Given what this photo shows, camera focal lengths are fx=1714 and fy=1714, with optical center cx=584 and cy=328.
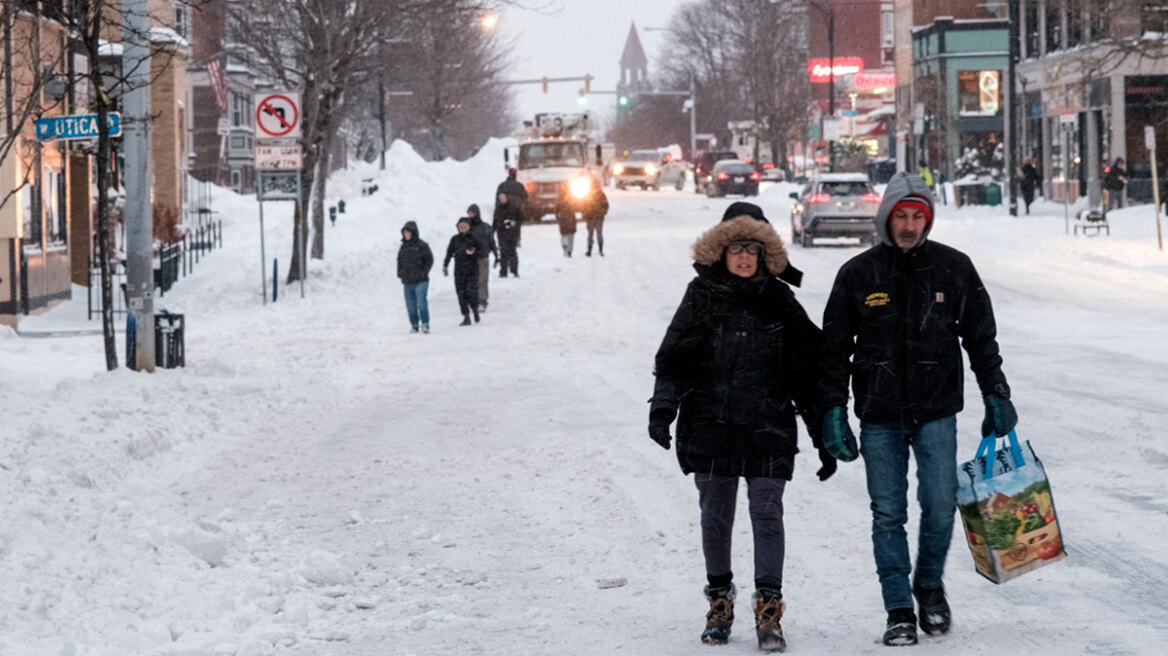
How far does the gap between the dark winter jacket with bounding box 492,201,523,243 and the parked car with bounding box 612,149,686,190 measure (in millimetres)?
54098

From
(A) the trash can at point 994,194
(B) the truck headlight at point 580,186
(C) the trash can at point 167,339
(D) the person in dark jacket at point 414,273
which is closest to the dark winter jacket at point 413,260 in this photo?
(D) the person in dark jacket at point 414,273

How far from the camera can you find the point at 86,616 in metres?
7.00

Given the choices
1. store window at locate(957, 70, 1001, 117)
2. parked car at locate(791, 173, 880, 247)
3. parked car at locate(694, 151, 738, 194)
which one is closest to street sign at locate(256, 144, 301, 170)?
parked car at locate(791, 173, 880, 247)

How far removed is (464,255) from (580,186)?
21721 mm

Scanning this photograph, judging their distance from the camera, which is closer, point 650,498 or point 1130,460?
point 650,498

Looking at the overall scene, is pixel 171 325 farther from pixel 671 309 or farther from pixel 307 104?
pixel 307 104

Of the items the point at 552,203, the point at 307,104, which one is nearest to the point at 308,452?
the point at 307,104

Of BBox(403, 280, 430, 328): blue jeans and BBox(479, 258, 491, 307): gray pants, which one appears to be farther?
BBox(479, 258, 491, 307): gray pants

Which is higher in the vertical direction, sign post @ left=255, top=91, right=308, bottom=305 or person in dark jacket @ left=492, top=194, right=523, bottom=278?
sign post @ left=255, top=91, right=308, bottom=305

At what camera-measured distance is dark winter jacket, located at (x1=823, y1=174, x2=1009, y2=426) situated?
6.45 m

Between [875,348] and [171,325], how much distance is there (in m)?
11.6

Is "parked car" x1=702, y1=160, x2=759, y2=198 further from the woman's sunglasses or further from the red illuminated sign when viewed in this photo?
the woman's sunglasses

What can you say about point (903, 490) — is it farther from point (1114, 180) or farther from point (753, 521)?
point (1114, 180)

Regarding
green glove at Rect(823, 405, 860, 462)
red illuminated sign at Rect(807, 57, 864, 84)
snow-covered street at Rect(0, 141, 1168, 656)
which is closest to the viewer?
green glove at Rect(823, 405, 860, 462)
